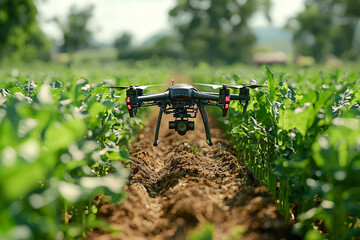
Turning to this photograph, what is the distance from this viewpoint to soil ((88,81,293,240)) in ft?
8.88

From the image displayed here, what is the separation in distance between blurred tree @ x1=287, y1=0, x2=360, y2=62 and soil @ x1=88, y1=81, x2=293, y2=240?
58.4 metres

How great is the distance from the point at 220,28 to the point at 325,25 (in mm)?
18206

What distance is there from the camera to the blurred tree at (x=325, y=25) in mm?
56438

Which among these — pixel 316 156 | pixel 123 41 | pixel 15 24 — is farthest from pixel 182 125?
pixel 123 41

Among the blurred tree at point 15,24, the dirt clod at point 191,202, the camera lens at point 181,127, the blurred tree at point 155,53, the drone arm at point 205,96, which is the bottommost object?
the dirt clod at point 191,202

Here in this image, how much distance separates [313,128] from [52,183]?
2.17 meters

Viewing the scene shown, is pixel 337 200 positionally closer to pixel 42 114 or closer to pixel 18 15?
pixel 42 114

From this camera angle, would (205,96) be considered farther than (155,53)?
No

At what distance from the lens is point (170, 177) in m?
4.39

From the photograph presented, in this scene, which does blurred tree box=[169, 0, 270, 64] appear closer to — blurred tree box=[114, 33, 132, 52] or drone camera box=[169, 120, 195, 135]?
drone camera box=[169, 120, 195, 135]

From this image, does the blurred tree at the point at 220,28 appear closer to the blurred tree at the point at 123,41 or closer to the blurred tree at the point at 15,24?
the blurred tree at the point at 15,24

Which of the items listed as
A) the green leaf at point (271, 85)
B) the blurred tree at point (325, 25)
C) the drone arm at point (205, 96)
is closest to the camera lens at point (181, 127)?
the drone arm at point (205, 96)

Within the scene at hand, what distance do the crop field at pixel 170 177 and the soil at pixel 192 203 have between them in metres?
0.01

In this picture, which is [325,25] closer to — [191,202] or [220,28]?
[220,28]
